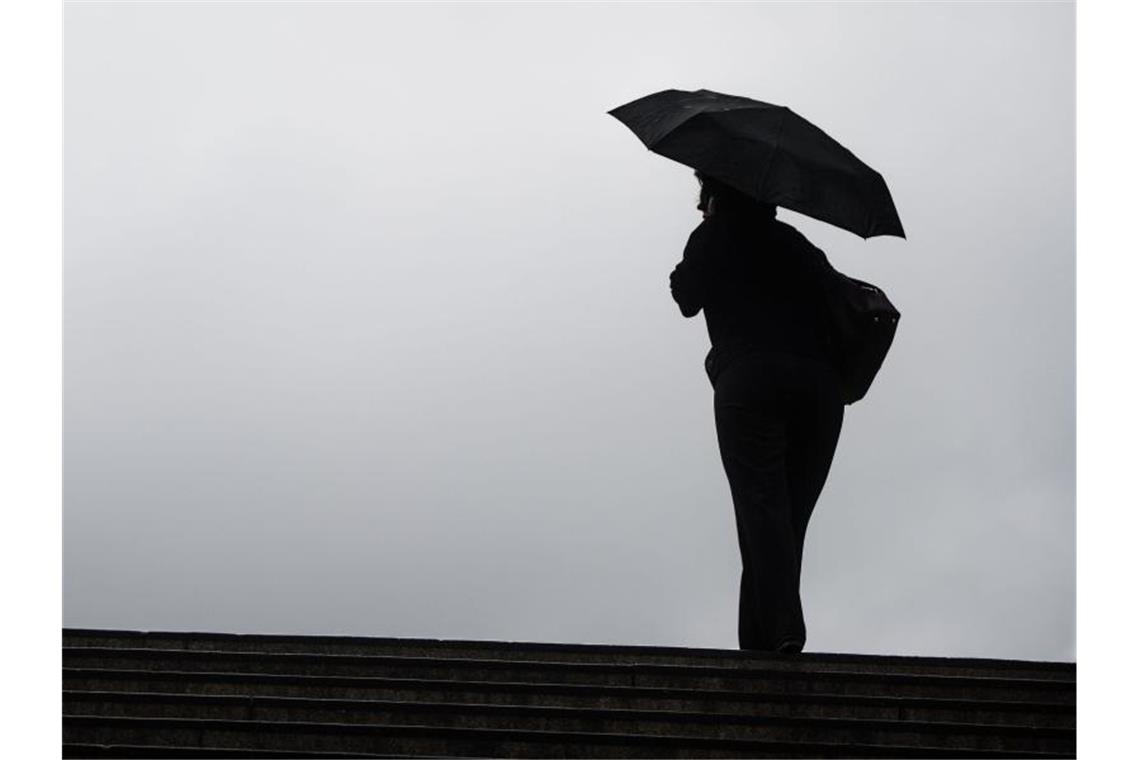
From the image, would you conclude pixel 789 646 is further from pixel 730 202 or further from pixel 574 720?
pixel 730 202

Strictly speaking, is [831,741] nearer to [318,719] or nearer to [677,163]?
[318,719]

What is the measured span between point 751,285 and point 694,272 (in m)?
0.26

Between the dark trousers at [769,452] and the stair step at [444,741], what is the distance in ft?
5.58

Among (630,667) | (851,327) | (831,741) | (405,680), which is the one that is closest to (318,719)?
(405,680)

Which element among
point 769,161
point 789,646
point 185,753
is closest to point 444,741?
point 185,753

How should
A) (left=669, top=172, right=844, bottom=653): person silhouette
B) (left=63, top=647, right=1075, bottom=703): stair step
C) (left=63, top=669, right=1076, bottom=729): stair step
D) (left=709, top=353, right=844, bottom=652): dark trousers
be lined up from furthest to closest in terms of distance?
(left=669, top=172, right=844, bottom=653): person silhouette → (left=709, top=353, right=844, bottom=652): dark trousers → (left=63, top=647, right=1075, bottom=703): stair step → (left=63, top=669, right=1076, bottom=729): stair step

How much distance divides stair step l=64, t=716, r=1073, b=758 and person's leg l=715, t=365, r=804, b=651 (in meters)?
1.68

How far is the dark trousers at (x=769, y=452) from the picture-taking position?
909cm

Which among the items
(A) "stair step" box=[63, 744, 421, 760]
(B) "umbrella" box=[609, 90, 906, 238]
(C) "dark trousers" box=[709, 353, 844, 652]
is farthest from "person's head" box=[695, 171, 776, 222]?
(A) "stair step" box=[63, 744, 421, 760]

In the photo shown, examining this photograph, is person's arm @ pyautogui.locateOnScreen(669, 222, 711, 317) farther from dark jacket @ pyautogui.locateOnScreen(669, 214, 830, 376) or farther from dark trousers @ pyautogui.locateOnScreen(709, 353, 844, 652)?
dark trousers @ pyautogui.locateOnScreen(709, 353, 844, 652)

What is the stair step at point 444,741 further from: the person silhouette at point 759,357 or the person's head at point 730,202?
the person's head at point 730,202

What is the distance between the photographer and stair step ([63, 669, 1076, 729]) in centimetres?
789

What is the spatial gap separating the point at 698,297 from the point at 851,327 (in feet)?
2.35

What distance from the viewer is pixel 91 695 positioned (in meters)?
7.90
